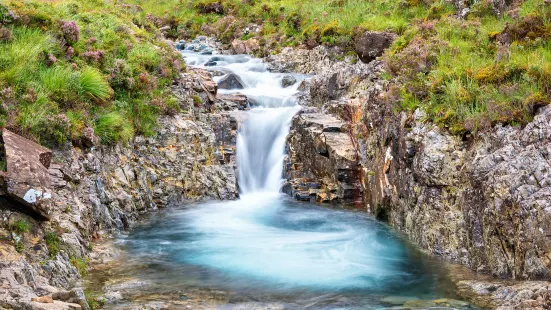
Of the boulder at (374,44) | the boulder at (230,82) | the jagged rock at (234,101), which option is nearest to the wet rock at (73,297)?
the jagged rock at (234,101)

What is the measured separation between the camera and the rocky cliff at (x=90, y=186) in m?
7.36

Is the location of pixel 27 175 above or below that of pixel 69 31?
below

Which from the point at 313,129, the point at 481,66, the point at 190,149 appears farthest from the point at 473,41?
the point at 190,149

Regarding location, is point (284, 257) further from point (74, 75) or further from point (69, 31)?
point (69, 31)

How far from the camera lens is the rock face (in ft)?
48.2

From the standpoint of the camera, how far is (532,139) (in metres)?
8.64

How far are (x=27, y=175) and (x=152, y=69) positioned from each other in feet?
28.9

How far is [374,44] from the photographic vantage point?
1809 cm

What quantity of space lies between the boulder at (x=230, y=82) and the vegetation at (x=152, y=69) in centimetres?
408

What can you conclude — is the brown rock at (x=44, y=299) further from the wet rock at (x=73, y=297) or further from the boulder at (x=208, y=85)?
the boulder at (x=208, y=85)

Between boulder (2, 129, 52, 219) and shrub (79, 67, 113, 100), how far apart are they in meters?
3.80

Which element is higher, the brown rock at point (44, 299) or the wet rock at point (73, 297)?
the brown rock at point (44, 299)

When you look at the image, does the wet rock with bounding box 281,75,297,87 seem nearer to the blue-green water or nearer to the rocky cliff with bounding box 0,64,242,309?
the rocky cliff with bounding box 0,64,242,309

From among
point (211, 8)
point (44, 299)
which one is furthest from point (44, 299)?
point (211, 8)
